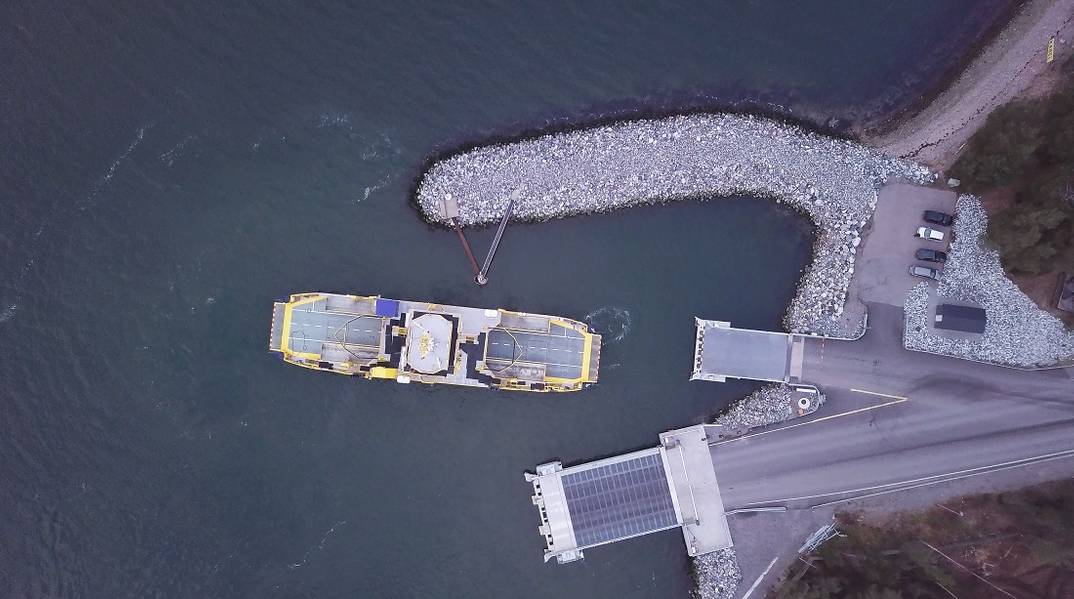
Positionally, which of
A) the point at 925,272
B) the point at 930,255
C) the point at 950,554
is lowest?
the point at 950,554

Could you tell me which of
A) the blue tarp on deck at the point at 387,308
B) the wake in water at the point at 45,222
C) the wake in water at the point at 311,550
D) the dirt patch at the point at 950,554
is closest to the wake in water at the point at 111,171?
the wake in water at the point at 45,222

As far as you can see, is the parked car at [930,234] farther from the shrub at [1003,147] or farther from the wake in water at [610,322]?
the wake in water at [610,322]

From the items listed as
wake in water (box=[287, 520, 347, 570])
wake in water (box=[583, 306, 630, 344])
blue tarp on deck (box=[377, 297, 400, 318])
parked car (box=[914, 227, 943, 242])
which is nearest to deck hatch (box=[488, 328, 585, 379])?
wake in water (box=[583, 306, 630, 344])

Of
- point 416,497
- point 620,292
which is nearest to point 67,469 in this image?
point 416,497

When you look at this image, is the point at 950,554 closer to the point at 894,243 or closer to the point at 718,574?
the point at 718,574

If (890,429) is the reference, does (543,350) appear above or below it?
above

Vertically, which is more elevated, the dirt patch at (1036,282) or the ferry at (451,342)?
the dirt patch at (1036,282)

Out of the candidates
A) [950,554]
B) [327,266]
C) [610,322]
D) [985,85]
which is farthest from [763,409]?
[327,266]
